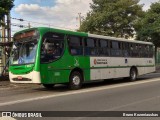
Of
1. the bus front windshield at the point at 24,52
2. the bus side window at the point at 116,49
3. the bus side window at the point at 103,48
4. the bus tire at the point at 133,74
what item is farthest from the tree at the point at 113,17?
A: the bus front windshield at the point at 24,52

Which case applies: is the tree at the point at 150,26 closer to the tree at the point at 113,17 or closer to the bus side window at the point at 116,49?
the tree at the point at 113,17

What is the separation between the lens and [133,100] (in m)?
12.0

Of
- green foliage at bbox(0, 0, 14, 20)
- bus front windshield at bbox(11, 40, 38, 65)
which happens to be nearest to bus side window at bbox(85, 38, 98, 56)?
bus front windshield at bbox(11, 40, 38, 65)

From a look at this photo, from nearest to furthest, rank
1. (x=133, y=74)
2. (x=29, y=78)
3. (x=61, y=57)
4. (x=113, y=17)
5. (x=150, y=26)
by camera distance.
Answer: (x=29, y=78) < (x=61, y=57) < (x=133, y=74) < (x=113, y=17) < (x=150, y=26)

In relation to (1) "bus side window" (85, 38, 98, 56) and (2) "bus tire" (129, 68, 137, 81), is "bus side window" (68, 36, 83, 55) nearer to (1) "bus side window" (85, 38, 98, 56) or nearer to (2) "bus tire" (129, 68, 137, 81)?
(1) "bus side window" (85, 38, 98, 56)

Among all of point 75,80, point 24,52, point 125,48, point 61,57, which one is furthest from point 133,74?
point 24,52

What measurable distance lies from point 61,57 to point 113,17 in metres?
23.6

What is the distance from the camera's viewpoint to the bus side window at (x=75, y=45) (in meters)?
16.2

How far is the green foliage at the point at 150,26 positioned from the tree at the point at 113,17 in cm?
94

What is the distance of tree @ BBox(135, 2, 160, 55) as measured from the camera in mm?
39969

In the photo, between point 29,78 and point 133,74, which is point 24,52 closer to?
point 29,78

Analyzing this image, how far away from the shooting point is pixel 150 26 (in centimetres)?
4072

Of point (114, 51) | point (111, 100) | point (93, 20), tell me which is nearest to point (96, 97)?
point (111, 100)

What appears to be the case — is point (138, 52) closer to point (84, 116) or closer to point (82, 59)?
point (82, 59)
